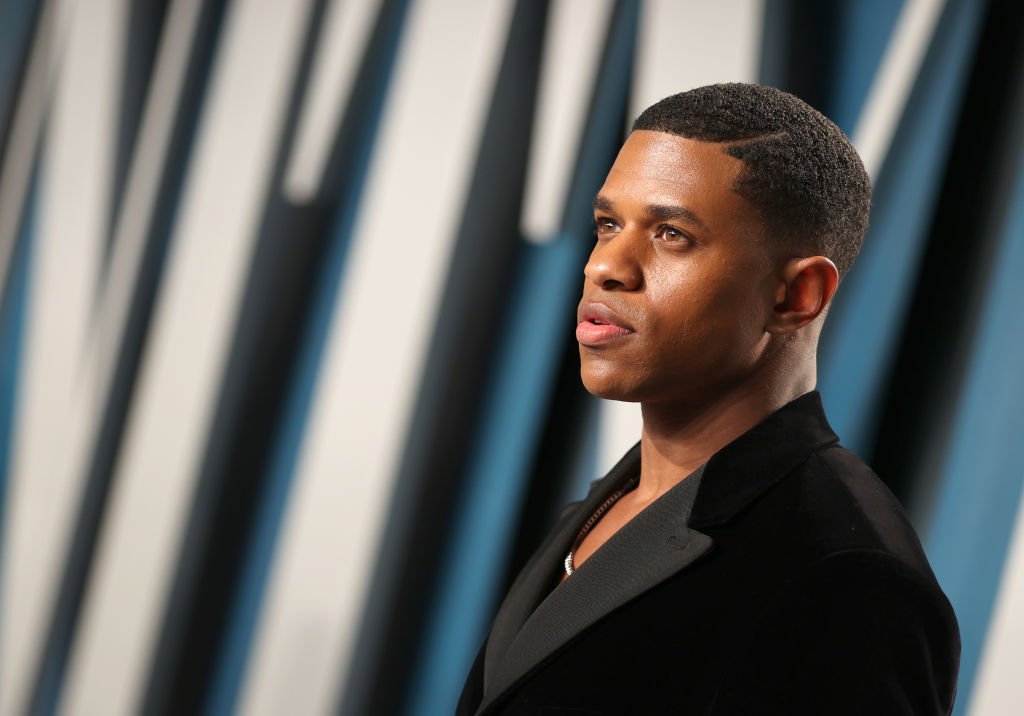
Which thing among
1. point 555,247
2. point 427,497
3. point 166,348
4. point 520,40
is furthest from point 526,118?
point 166,348

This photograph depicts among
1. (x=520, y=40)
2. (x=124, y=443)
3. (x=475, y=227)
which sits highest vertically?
(x=520, y=40)

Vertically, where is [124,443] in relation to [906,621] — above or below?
below

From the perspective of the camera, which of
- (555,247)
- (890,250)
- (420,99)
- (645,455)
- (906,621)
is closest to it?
(906,621)

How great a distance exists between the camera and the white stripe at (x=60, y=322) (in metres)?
2.12

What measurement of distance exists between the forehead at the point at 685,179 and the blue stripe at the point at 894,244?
63 centimetres

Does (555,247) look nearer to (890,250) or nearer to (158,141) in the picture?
(890,250)

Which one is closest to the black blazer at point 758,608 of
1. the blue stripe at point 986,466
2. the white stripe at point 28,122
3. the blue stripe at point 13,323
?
the blue stripe at point 986,466

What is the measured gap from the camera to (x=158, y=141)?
2146 mm

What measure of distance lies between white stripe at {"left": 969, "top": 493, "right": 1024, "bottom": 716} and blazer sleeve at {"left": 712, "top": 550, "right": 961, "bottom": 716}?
0.61m

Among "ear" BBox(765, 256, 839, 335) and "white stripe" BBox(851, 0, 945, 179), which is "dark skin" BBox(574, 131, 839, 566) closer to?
"ear" BBox(765, 256, 839, 335)

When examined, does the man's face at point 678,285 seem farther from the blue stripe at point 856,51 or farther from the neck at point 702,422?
the blue stripe at point 856,51

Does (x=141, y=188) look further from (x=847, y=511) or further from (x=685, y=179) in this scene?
(x=847, y=511)

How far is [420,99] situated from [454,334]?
0.43 m

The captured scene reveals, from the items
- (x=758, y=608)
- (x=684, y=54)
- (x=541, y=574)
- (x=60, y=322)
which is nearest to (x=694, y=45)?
(x=684, y=54)
